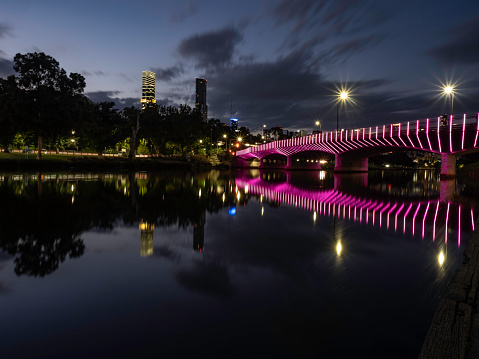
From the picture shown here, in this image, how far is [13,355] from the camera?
362 cm

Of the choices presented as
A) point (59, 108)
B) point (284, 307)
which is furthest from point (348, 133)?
point (284, 307)

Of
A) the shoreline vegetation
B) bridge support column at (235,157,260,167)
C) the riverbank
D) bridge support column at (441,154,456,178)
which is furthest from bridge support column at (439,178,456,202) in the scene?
bridge support column at (235,157,260,167)

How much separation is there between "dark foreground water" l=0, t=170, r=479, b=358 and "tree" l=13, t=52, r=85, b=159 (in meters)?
44.8

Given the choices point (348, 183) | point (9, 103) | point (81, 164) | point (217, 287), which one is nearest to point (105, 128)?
point (81, 164)

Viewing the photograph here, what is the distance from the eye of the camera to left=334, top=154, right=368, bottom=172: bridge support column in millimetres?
74250

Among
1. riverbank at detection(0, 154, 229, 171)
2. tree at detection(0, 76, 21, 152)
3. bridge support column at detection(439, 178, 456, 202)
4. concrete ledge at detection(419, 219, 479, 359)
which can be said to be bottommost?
concrete ledge at detection(419, 219, 479, 359)

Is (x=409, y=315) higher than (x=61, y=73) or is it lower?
lower

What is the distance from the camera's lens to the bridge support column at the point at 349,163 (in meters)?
74.2

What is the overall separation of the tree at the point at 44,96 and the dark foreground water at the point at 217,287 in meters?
44.8

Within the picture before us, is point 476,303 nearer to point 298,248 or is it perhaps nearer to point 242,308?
point 242,308

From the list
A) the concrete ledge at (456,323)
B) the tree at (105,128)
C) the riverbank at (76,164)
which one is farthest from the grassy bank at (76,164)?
the concrete ledge at (456,323)

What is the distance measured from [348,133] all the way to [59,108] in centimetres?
4997

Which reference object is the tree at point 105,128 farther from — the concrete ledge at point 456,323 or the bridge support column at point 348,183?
the concrete ledge at point 456,323

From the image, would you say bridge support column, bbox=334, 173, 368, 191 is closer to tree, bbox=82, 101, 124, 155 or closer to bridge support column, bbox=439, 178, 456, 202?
bridge support column, bbox=439, 178, 456, 202
